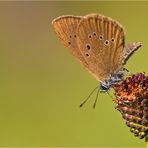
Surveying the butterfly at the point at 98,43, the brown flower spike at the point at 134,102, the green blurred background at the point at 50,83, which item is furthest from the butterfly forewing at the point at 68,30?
the green blurred background at the point at 50,83

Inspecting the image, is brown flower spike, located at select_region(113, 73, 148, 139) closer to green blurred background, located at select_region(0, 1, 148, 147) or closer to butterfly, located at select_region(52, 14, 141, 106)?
butterfly, located at select_region(52, 14, 141, 106)

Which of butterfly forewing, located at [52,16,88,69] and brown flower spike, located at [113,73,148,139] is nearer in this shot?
brown flower spike, located at [113,73,148,139]

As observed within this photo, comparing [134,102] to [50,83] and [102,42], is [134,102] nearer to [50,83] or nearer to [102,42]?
[102,42]

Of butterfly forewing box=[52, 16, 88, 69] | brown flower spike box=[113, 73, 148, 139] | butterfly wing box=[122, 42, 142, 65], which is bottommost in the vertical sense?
brown flower spike box=[113, 73, 148, 139]

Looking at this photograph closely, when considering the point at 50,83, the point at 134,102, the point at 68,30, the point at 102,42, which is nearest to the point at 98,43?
the point at 102,42

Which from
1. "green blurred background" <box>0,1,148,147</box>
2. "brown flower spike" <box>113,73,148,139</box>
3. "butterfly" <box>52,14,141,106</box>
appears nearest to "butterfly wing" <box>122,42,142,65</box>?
"butterfly" <box>52,14,141,106</box>

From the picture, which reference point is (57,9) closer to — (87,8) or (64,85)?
(87,8)

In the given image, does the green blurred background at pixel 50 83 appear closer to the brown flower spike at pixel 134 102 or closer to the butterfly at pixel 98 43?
the butterfly at pixel 98 43

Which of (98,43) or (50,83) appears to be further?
(50,83)
